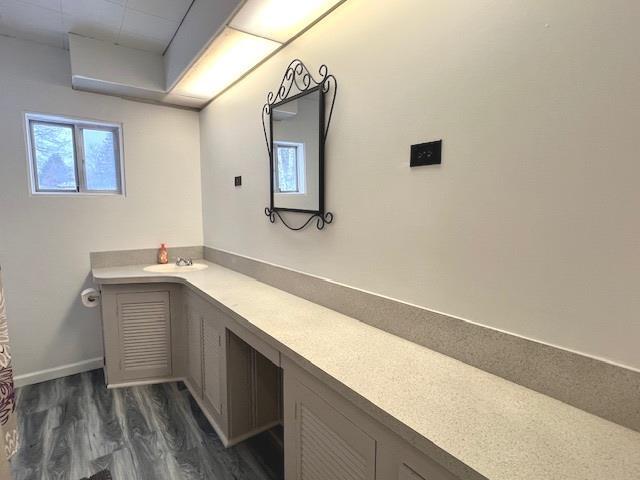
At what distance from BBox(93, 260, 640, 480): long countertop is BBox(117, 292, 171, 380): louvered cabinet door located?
54.7 inches

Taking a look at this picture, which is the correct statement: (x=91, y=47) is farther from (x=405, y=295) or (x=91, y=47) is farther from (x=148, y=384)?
(x=405, y=295)

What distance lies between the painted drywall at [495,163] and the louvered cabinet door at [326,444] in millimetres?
488

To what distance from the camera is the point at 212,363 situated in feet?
6.55

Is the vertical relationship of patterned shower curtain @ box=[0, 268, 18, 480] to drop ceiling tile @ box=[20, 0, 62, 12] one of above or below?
below

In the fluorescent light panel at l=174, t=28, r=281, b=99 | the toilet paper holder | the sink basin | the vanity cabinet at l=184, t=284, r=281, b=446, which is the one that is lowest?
the vanity cabinet at l=184, t=284, r=281, b=446

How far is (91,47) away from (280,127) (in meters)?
1.57

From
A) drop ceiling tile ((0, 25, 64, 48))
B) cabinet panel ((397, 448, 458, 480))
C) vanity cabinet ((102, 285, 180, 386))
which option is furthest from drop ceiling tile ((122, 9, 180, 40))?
cabinet panel ((397, 448, 458, 480))

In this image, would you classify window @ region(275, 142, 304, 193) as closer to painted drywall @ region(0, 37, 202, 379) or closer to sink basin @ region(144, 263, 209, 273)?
sink basin @ region(144, 263, 209, 273)

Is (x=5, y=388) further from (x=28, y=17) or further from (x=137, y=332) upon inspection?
(x=28, y=17)

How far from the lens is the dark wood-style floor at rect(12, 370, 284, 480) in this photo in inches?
66.9

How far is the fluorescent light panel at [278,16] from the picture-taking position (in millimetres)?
1480

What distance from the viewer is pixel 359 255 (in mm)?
1473

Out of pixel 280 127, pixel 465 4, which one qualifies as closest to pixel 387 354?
pixel 465 4

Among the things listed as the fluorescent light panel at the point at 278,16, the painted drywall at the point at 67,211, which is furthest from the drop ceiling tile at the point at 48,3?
the fluorescent light panel at the point at 278,16
